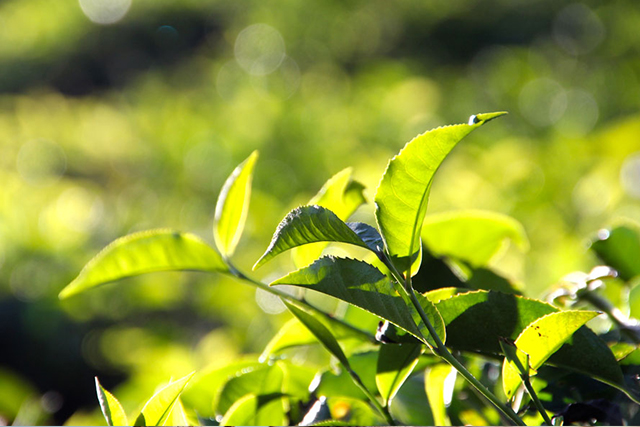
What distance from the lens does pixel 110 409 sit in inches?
14.7

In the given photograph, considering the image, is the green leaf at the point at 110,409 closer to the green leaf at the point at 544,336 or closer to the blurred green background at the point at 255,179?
the green leaf at the point at 544,336

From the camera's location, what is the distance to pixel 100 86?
6.06 meters

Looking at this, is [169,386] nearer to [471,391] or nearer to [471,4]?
[471,391]

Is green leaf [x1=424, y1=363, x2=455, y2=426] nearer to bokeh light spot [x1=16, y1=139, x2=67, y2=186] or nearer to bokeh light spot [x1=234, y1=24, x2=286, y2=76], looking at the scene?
bokeh light spot [x1=16, y1=139, x2=67, y2=186]

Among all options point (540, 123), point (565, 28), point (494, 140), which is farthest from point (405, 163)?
point (565, 28)

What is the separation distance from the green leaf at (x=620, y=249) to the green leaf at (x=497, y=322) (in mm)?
183

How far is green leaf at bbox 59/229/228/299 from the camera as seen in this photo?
0.41 m

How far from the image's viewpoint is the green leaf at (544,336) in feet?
1.10

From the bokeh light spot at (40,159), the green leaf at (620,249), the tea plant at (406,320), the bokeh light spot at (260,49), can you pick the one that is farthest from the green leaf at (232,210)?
the bokeh light spot at (260,49)

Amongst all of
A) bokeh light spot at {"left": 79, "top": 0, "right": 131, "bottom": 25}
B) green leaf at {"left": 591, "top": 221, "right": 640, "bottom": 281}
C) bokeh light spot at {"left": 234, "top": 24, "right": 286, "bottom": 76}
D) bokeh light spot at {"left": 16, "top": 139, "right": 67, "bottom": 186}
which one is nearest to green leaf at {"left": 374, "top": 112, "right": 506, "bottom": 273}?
green leaf at {"left": 591, "top": 221, "right": 640, "bottom": 281}

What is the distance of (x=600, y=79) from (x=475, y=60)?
272 centimetres

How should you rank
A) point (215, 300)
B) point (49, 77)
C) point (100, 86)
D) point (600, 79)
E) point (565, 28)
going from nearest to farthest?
1. point (215, 300)
2. point (600, 79)
3. point (565, 28)
4. point (49, 77)
5. point (100, 86)

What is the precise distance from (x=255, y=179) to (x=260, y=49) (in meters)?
2.39

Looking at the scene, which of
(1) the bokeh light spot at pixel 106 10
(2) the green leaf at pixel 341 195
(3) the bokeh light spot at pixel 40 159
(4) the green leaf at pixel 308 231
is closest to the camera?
(4) the green leaf at pixel 308 231
